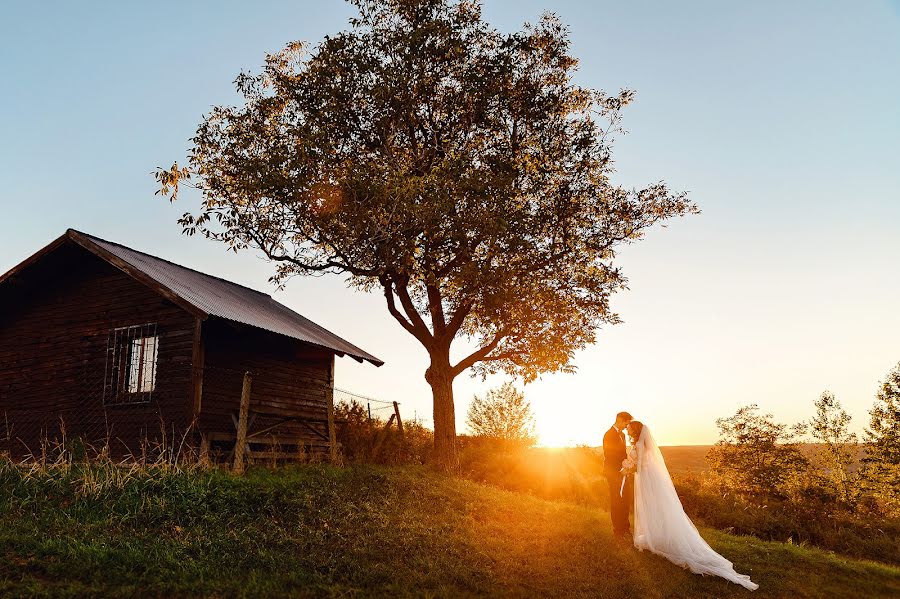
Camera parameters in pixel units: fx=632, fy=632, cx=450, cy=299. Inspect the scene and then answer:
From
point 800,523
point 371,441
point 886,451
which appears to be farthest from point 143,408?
point 886,451

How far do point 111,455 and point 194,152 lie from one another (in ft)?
31.0

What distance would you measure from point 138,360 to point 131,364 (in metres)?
0.27

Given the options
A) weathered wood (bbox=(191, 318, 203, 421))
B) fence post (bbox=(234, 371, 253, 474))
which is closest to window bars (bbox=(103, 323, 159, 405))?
weathered wood (bbox=(191, 318, 203, 421))

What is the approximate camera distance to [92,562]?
8805 mm

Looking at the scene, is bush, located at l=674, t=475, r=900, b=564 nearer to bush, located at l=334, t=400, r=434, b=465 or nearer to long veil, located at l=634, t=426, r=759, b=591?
long veil, located at l=634, t=426, r=759, b=591

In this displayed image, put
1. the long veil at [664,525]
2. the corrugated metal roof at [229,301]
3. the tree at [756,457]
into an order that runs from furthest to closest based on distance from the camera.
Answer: the tree at [756,457] → the corrugated metal roof at [229,301] → the long veil at [664,525]

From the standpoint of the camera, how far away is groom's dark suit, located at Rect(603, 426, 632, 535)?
44.9ft

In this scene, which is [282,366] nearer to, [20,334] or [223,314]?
[223,314]

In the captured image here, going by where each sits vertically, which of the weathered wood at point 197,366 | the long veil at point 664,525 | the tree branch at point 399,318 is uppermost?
the tree branch at point 399,318

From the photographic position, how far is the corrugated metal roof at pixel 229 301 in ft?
58.2

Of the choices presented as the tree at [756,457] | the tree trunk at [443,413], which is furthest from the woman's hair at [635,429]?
the tree at [756,457]

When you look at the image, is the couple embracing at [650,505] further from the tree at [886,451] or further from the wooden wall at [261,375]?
the tree at [886,451]

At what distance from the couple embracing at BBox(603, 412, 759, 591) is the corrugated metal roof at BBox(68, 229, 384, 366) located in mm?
10308

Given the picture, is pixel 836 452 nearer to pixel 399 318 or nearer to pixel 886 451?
pixel 886 451
